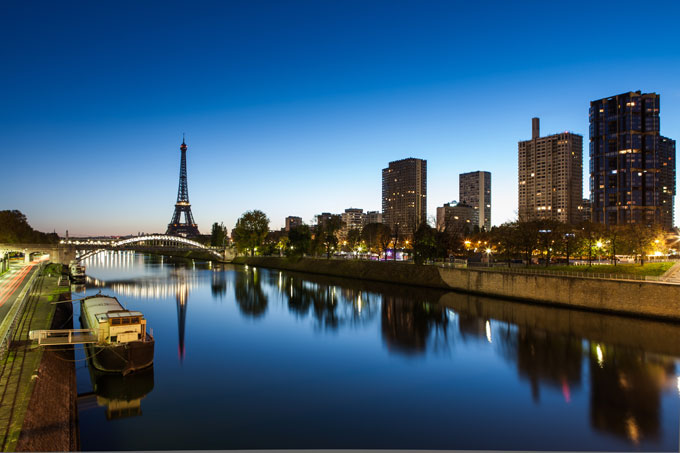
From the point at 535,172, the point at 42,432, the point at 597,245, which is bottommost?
the point at 42,432

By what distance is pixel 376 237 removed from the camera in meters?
93.2

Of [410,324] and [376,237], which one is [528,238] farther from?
[376,237]

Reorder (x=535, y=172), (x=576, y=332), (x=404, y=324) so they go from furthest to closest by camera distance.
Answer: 1. (x=535, y=172)
2. (x=404, y=324)
3. (x=576, y=332)

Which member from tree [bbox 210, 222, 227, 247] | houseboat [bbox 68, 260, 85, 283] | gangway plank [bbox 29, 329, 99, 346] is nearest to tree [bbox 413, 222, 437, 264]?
gangway plank [bbox 29, 329, 99, 346]

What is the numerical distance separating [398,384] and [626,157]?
403 feet

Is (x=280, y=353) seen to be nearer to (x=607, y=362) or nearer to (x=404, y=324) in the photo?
(x=404, y=324)

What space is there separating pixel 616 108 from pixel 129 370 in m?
133

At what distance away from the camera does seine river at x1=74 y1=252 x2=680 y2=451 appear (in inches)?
591

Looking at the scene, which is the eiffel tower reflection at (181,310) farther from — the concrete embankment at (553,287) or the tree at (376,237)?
→ the tree at (376,237)

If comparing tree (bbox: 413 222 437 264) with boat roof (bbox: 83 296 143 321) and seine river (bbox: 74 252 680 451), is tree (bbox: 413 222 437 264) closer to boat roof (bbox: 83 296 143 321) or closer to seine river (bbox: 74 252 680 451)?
seine river (bbox: 74 252 680 451)

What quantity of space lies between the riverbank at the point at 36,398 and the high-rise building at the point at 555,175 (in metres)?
190

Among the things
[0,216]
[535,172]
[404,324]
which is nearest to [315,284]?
[404,324]

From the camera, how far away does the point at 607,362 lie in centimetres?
2325

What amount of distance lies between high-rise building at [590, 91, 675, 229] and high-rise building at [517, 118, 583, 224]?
6358 cm
